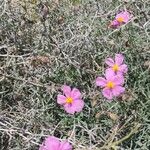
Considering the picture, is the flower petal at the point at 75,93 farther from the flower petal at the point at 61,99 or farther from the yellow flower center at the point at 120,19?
the yellow flower center at the point at 120,19

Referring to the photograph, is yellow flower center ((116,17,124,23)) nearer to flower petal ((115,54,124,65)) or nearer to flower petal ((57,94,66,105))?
flower petal ((115,54,124,65))

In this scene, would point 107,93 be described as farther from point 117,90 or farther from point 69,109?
point 69,109

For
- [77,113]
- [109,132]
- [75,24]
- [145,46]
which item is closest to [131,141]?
[109,132]

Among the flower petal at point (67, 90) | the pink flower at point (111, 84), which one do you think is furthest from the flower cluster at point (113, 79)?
the flower petal at point (67, 90)

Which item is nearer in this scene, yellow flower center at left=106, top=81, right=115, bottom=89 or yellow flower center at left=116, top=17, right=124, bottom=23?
yellow flower center at left=106, top=81, right=115, bottom=89

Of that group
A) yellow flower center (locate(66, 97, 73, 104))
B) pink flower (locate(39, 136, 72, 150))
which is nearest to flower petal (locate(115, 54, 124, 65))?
yellow flower center (locate(66, 97, 73, 104))

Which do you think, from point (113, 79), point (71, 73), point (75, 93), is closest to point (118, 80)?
point (113, 79)
